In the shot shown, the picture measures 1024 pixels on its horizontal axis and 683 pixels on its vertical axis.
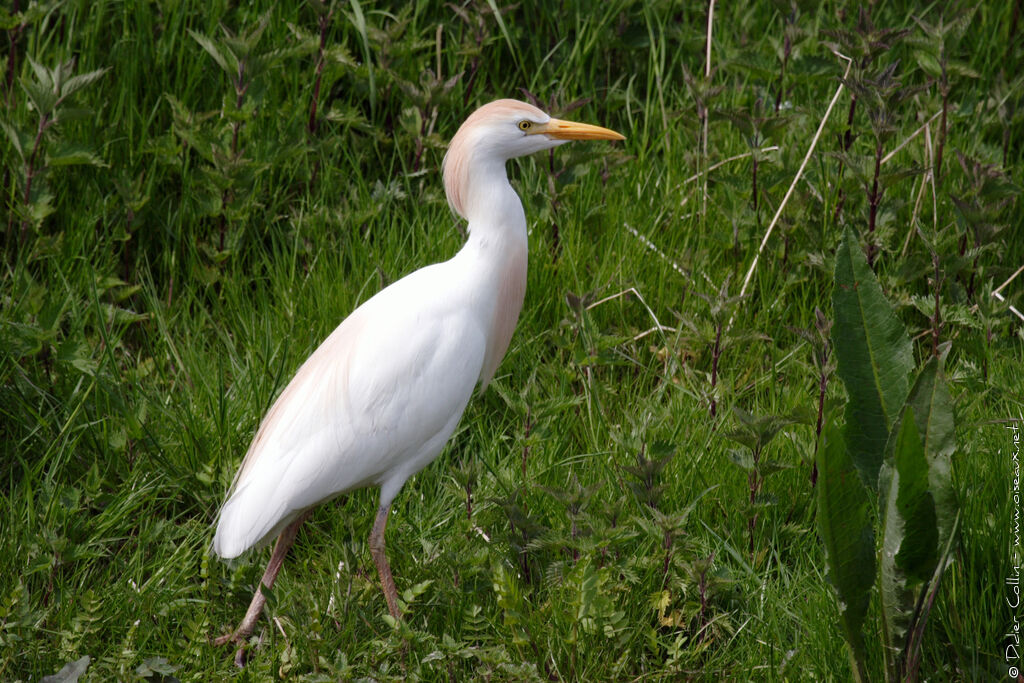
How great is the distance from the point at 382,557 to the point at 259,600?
1.23ft

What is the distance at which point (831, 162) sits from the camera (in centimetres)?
423

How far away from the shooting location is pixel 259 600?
121 inches

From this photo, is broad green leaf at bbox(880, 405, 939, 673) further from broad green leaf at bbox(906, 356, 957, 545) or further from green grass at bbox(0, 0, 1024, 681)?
green grass at bbox(0, 0, 1024, 681)

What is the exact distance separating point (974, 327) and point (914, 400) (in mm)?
1498

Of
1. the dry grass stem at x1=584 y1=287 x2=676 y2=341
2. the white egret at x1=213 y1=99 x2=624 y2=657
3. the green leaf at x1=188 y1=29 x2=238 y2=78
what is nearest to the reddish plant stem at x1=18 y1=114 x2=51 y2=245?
the green leaf at x1=188 y1=29 x2=238 y2=78

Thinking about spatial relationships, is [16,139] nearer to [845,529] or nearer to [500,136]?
[500,136]

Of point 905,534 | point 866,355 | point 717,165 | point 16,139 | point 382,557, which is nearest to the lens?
point 905,534

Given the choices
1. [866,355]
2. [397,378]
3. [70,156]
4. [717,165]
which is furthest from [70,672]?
[717,165]

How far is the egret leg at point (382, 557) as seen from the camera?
2998 millimetres

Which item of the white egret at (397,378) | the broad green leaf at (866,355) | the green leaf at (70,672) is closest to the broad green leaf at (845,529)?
the broad green leaf at (866,355)

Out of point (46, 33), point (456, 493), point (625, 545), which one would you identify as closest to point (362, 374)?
point (456, 493)

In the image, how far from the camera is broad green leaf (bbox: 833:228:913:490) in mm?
2414

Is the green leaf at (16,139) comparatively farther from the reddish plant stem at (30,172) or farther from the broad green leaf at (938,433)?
the broad green leaf at (938,433)

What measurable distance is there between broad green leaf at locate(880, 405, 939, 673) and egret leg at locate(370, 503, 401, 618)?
1297 mm
